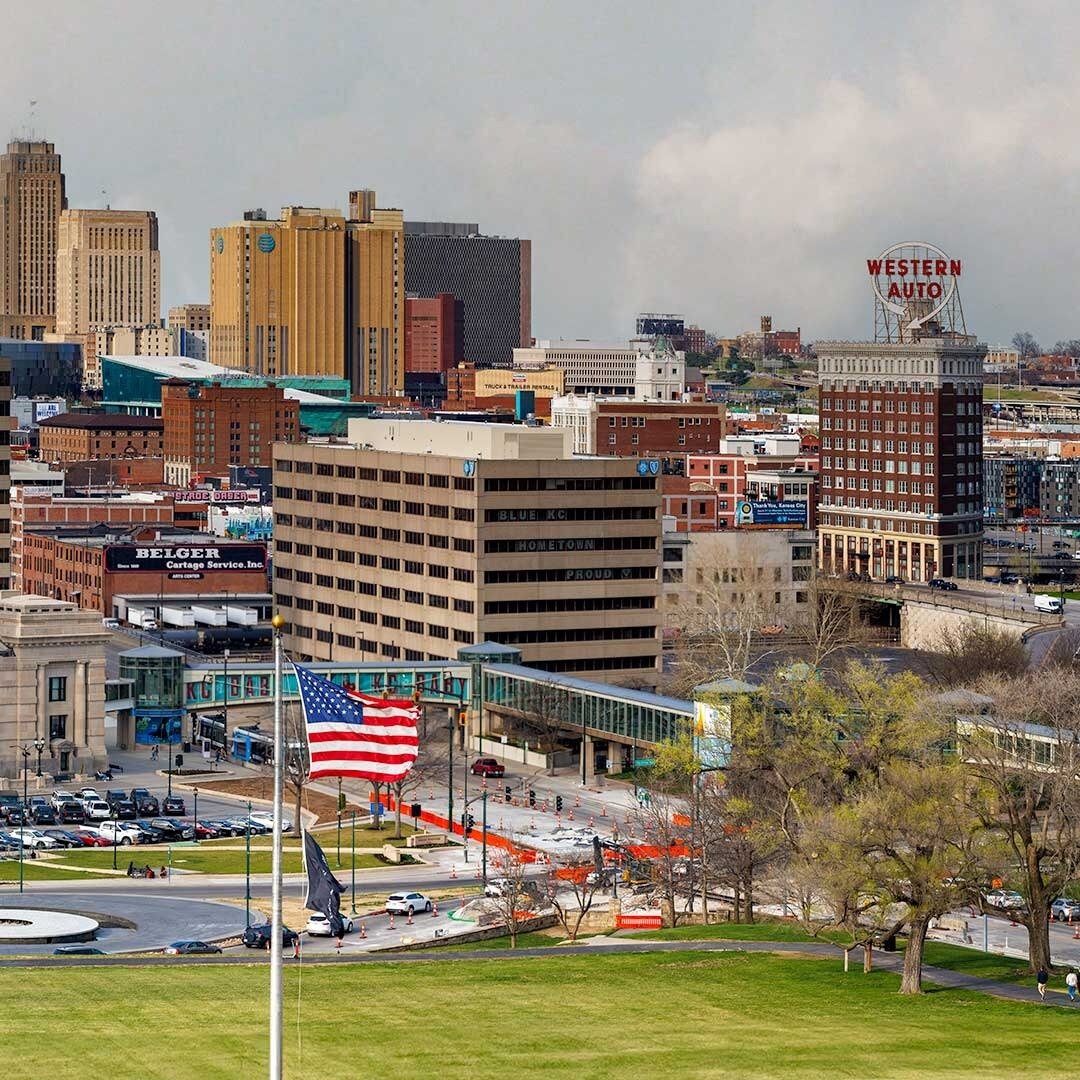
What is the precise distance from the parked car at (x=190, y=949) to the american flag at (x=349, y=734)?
106ft

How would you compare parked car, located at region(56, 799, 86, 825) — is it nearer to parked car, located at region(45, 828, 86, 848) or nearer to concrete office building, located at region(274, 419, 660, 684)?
parked car, located at region(45, 828, 86, 848)

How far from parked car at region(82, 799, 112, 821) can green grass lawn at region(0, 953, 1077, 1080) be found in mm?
47322

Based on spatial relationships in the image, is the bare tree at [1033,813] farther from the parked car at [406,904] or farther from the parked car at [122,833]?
the parked car at [122,833]

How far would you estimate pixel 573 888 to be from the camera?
348 ft

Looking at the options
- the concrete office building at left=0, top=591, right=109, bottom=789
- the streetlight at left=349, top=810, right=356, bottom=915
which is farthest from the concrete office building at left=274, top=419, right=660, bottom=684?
the streetlight at left=349, top=810, right=356, bottom=915

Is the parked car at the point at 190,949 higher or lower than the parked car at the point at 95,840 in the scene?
higher

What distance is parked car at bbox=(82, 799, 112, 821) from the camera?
133 meters

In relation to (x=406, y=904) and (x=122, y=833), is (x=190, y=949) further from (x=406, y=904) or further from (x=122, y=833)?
(x=122, y=833)

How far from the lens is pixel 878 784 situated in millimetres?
87500

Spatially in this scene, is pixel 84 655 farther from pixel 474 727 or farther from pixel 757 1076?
pixel 757 1076

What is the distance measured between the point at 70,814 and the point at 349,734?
7537 cm

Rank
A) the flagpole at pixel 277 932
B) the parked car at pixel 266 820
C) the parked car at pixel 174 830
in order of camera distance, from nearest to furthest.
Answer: the flagpole at pixel 277 932, the parked car at pixel 174 830, the parked car at pixel 266 820

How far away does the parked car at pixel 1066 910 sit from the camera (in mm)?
104625

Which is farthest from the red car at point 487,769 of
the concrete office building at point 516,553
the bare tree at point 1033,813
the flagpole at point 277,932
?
the flagpole at point 277,932
